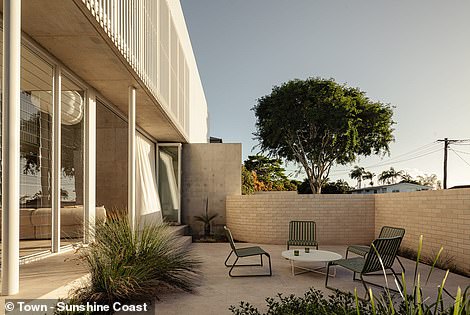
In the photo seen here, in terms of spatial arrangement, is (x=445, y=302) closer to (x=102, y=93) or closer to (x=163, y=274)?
(x=163, y=274)

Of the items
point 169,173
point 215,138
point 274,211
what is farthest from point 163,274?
point 215,138

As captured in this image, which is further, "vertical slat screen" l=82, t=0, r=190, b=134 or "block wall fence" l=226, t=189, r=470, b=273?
"block wall fence" l=226, t=189, r=470, b=273

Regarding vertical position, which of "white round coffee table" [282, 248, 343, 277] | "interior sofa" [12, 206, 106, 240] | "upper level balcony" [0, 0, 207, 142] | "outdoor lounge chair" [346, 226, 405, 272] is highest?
"upper level balcony" [0, 0, 207, 142]

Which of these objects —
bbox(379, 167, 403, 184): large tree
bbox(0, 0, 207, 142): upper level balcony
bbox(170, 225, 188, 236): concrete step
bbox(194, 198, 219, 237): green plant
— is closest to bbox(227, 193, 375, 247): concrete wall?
bbox(194, 198, 219, 237): green plant

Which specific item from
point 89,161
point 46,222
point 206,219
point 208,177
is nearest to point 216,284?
point 46,222

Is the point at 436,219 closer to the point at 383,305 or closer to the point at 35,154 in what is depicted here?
the point at 383,305

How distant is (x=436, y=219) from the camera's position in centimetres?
689

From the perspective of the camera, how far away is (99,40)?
4117mm

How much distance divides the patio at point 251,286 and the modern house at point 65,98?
156 cm

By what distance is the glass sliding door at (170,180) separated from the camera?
1084cm

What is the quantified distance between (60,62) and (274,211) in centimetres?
666

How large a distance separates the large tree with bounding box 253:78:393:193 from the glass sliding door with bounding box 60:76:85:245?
11818 millimetres

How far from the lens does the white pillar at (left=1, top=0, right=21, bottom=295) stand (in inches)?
108

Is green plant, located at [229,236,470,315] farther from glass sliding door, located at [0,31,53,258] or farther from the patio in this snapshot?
glass sliding door, located at [0,31,53,258]
